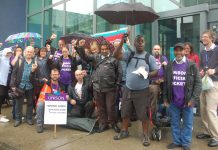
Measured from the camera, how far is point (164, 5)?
27.8 feet

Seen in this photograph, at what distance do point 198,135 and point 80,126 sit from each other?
Result: 245 centimetres

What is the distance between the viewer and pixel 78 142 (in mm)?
5492

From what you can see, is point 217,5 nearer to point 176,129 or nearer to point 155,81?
point 155,81

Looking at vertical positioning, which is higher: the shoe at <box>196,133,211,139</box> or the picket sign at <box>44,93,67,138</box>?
the picket sign at <box>44,93,67,138</box>

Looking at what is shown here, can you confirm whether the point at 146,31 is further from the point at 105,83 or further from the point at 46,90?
the point at 46,90

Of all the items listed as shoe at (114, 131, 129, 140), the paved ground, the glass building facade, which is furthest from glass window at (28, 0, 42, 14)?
shoe at (114, 131, 129, 140)

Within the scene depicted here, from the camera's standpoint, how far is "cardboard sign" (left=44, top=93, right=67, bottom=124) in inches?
232

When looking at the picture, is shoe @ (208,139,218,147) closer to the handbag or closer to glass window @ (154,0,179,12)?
the handbag

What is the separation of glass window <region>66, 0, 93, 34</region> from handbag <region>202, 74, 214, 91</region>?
20.0ft

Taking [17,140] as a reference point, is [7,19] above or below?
above

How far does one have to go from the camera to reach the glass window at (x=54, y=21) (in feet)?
39.6

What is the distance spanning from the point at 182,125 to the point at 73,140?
2.12 m

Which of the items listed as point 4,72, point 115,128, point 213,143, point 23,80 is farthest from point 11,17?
point 213,143

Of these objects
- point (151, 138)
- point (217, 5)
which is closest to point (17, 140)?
point (151, 138)
